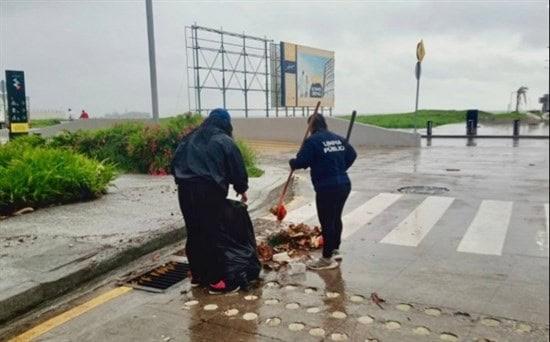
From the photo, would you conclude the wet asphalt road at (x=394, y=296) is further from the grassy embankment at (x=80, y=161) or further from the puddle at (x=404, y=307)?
the grassy embankment at (x=80, y=161)

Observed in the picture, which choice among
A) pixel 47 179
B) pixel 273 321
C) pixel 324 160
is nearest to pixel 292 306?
pixel 273 321

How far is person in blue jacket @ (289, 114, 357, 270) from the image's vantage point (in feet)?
18.2

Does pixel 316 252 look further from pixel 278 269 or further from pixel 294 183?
pixel 294 183

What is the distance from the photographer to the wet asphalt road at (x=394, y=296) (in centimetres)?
386

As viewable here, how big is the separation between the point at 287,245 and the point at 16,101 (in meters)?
12.9

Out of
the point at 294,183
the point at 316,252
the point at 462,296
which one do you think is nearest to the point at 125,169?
the point at 294,183

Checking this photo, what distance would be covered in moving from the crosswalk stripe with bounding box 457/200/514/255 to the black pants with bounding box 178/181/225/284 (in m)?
2.99

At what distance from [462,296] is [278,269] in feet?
6.15

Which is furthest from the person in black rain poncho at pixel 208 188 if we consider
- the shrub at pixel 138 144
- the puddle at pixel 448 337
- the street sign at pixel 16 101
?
the street sign at pixel 16 101

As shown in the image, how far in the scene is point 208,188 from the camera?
481 centimetres

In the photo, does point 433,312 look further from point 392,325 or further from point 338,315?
point 338,315

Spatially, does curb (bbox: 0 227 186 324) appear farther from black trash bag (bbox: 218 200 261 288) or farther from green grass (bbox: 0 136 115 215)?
green grass (bbox: 0 136 115 215)

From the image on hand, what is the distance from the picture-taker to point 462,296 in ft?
14.9

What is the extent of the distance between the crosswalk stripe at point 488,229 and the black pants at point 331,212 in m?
1.56
